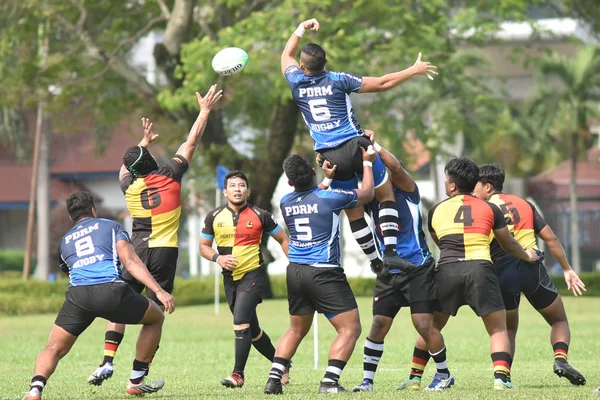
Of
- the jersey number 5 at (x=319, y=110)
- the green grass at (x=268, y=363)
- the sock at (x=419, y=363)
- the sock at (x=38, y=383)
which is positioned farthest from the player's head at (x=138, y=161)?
the sock at (x=419, y=363)

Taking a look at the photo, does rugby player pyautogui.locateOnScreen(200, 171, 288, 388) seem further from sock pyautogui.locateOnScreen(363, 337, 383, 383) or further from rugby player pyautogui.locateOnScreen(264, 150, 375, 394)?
sock pyautogui.locateOnScreen(363, 337, 383, 383)

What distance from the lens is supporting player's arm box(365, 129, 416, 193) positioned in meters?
11.3

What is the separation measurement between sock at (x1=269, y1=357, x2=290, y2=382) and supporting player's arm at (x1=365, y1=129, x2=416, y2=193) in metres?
2.16

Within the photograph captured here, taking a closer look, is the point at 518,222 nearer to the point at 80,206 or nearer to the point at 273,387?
the point at 273,387

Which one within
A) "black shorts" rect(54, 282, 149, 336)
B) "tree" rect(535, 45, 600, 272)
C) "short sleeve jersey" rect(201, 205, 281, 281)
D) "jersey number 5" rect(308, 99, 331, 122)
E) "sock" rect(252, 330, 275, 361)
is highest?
"tree" rect(535, 45, 600, 272)

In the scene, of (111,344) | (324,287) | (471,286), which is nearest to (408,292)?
(471,286)

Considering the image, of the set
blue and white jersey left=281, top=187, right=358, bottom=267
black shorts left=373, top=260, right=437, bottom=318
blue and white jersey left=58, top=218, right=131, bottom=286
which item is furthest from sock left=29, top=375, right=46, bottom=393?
black shorts left=373, top=260, right=437, bottom=318

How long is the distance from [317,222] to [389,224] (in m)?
0.95

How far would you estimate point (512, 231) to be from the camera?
1166cm

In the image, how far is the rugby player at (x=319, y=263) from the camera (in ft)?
35.0

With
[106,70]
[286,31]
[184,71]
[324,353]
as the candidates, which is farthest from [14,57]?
[324,353]

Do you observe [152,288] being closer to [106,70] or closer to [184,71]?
[184,71]

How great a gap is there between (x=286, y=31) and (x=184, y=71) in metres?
3.88

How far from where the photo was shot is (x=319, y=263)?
1068 cm
